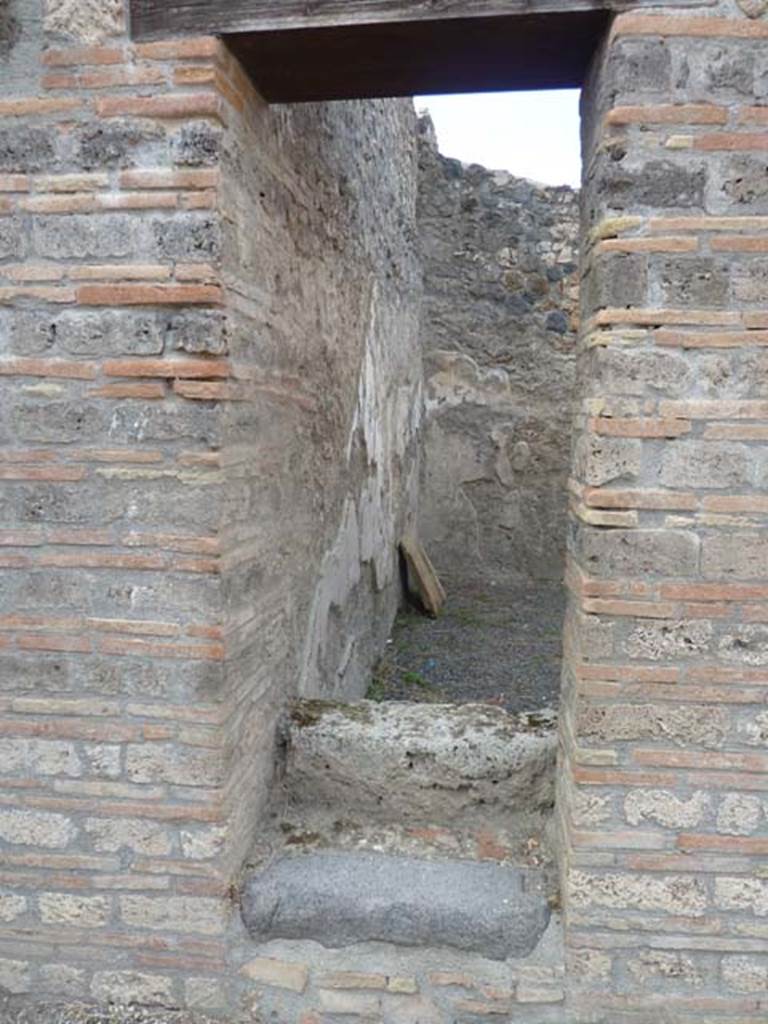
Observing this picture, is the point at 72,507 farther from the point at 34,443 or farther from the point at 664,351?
the point at 664,351

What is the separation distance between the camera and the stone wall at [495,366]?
7730mm

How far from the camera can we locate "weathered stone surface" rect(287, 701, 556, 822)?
2820 mm

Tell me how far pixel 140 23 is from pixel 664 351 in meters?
1.60

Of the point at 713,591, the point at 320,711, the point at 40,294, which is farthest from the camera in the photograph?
the point at 320,711

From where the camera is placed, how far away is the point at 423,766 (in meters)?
2.84

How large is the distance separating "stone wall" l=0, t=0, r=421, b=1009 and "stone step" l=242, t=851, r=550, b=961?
0.51 ft

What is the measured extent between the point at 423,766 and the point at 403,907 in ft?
1.66

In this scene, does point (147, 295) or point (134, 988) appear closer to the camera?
point (147, 295)

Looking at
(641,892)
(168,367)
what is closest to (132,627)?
(168,367)

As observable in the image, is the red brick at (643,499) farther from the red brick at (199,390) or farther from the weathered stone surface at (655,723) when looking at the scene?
the red brick at (199,390)

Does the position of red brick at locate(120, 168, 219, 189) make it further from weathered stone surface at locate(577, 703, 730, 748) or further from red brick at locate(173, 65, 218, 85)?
weathered stone surface at locate(577, 703, 730, 748)

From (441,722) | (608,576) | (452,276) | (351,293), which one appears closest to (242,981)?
(441,722)

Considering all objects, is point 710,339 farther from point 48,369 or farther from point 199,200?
point 48,369

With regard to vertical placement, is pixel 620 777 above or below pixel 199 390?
below
